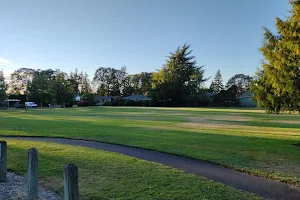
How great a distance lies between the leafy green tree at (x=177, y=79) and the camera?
8481cm

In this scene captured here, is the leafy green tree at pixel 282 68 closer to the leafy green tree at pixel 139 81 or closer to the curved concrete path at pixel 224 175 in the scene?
the curved concrete path at pixel 224 175

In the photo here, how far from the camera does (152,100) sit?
85.8m

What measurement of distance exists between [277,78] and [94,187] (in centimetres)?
918

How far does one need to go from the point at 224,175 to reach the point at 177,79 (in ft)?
257

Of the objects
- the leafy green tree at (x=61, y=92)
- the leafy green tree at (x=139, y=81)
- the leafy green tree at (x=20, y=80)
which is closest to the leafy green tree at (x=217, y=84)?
the leafy green tree at (x=139, y=81)

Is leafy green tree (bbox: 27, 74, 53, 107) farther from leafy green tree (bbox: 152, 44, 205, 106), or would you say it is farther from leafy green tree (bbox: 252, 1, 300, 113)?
leafy green tree (bbox: 252, 1, 300, 113)

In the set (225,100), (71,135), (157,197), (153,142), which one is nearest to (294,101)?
(153,142)

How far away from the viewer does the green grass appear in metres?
6.20

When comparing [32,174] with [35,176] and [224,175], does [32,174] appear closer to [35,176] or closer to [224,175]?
[35,176]

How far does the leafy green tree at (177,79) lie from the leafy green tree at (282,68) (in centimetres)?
7025

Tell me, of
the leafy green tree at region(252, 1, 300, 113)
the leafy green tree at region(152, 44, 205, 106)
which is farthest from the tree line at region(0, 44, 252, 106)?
the leafy green tree at region(252, 1, 300, 113)

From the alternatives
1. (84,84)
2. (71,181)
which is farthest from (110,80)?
(71,181)

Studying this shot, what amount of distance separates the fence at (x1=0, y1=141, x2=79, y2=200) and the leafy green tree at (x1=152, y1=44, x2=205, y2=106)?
254 feet

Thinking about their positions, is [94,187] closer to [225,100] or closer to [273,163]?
[273,163]
